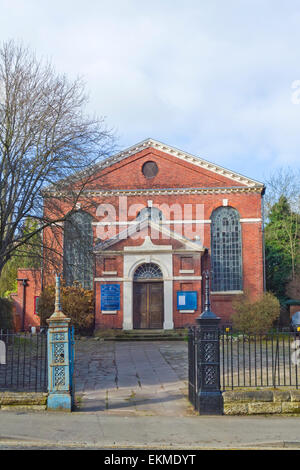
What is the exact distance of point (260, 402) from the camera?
9.67m

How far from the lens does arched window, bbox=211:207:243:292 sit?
94.8ft

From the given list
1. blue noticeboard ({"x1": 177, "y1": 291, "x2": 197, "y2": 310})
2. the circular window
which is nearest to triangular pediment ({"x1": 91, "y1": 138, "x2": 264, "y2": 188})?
the circular window

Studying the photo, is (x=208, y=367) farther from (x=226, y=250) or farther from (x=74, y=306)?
(x=226, y=250)

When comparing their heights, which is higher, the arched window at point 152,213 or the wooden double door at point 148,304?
the arched window at point 152,213

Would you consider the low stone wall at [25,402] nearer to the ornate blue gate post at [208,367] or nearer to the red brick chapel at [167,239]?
the ornate blue gate post at [208,367]

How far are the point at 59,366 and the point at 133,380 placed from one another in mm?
3721

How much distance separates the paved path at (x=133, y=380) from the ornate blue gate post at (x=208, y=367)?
46 centimetres

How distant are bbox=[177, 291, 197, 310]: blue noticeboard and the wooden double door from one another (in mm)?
1010

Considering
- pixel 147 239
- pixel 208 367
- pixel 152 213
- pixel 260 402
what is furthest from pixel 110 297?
pixel 260 402

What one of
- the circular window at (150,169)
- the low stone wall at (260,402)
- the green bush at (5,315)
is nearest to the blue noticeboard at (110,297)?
the green bush at (5,315)

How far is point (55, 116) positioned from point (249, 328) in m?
13.0

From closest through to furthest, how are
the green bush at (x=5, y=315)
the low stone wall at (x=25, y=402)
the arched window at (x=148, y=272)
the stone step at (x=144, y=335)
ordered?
the low stone wall at (x=25, y=402) < the green bush at (x=5, y=315) < the stone step at (x=144, y=335) < the arched window at (x=148, y=272)

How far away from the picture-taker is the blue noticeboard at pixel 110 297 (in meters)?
26.4

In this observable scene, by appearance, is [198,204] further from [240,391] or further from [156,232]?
[240,391]
